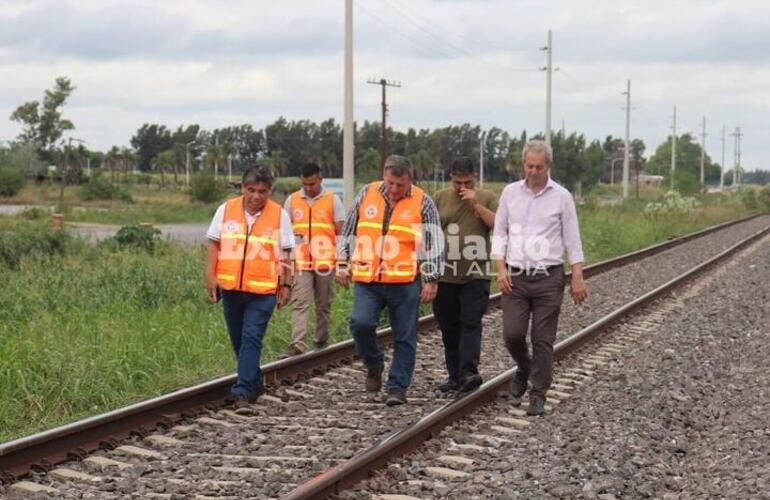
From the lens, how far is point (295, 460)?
603 centimetres

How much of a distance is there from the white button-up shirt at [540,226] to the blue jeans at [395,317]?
2.65 feet

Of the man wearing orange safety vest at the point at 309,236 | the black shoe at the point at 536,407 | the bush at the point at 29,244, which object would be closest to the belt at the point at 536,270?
the black shoe at the point at 536,407

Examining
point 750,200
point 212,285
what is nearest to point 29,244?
point 212,285

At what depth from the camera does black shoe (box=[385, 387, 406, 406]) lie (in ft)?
25.1

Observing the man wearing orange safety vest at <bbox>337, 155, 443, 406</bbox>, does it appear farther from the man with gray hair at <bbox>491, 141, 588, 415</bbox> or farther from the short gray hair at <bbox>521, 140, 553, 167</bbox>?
the short gray hair at <bbox>521, 140, 553, 167</bbox>

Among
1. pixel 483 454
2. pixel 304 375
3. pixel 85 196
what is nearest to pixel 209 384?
pixel 304 375

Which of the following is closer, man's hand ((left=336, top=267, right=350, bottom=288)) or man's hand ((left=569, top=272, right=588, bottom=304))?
man's hand ((left=569, top=272, right=588, bottom=304))

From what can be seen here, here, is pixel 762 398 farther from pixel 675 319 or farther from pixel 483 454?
pixel 675 319

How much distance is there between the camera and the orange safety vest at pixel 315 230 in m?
9.48

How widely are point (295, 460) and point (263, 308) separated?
1.89 m

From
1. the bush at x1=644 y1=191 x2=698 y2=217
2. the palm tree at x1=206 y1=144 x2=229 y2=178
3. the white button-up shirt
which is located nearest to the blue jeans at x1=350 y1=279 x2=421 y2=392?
the white button-up shirt

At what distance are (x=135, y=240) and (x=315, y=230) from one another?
14110 mm

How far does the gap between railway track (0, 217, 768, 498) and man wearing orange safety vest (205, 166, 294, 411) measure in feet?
1.23

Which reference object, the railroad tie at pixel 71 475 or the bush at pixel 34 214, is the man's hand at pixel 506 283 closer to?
the railroad tie at pixel 71 475
